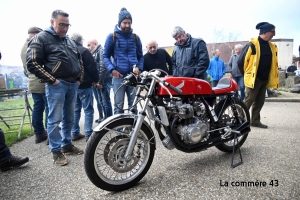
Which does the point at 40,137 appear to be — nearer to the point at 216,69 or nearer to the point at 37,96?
the point at 37,96

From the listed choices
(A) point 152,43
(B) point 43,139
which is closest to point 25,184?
(B) point 43,139

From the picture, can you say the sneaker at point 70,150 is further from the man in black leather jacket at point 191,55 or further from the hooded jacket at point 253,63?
the hooded jacket at point 253,63

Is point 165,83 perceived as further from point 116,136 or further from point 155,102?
point 116,136

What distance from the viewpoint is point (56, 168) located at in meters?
2.70

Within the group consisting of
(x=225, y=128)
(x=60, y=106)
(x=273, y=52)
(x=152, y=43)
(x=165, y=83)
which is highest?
(x=152, y=43)

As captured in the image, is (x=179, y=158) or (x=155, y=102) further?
(x=179, y=158)

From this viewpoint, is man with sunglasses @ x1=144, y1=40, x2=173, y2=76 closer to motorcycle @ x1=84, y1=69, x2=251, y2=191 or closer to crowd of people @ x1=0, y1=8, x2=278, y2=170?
crowd of people @ x1=0, y1=8, x2=278, y2=170

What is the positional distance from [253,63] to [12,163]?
4085 mm

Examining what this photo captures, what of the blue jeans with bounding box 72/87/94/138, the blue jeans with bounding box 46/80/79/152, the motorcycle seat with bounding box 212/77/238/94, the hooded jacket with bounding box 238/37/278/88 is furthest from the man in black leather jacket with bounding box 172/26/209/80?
the blue jeans with bounding box 46/80/79/152

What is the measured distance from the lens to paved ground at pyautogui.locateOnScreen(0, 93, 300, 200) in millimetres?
2043

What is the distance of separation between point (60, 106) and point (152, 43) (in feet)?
7.54

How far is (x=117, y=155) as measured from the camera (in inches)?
83.9

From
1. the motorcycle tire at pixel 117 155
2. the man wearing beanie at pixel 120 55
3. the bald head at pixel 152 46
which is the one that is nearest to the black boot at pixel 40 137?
the man wearing beanie at pixel 120 55

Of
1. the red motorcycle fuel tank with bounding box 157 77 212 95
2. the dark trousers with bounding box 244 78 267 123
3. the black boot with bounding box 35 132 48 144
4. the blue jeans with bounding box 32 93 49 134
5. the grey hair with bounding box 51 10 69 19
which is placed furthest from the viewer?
the dark trousers with bounding box 244 78 267 123
